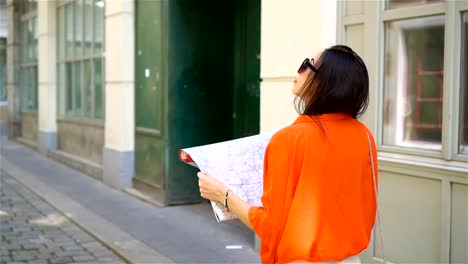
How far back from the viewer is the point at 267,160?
2145 mm

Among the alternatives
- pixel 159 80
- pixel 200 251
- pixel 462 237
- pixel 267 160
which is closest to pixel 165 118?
pixel 159 80

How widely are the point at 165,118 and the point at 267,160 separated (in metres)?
6.38

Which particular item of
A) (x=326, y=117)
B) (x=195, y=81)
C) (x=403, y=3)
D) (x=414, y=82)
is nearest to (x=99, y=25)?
(x=195, y=81)

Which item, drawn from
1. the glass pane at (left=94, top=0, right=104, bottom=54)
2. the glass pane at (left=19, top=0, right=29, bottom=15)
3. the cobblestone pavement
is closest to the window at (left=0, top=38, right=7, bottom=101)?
the glass pane at (left=19, top=0, right=29, bottom=15)

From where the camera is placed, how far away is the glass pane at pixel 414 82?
15.0ft

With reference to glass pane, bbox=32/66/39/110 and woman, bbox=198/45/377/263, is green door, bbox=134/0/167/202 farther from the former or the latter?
glass pane, bbox=32/66/39/110

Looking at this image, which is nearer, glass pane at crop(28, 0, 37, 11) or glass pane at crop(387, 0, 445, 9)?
glass pane at crop(387, 0, 445, 9)

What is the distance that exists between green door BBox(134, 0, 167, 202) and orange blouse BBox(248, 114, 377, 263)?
642 centimetres

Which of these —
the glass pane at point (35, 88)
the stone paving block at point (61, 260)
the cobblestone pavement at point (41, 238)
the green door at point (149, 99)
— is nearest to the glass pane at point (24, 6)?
the glass pane at point (35, 88)

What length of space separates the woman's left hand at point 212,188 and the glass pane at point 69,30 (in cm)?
1163

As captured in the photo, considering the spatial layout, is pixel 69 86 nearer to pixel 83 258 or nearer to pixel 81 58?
pixel 81 58

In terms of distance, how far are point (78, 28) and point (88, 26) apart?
829 millimetres

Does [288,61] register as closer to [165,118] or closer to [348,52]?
[165,118]

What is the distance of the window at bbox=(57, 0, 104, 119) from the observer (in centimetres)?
1151
